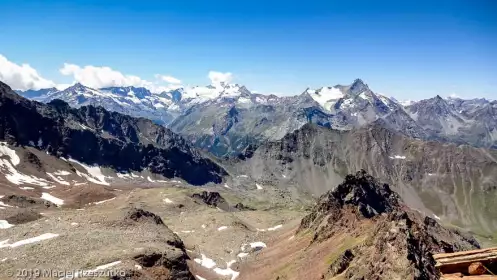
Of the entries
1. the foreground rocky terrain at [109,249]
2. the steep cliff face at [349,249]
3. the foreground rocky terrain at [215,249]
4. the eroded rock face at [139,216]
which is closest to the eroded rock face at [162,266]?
the foreground rocky terrain at [109,249]

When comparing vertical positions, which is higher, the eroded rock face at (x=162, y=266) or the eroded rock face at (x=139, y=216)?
the eroded rock face at (x=139, y=216)

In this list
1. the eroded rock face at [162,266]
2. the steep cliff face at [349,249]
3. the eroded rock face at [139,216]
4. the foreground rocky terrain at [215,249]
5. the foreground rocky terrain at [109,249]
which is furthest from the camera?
the eroded rock face at [139,216]

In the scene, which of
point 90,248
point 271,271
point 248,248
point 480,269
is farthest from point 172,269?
point 480,269

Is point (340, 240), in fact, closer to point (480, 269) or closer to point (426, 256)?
point (426, 256)

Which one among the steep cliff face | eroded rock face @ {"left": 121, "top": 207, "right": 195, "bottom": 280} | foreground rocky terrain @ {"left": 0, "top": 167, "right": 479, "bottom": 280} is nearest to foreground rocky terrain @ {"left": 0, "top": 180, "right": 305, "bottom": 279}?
eroded rock face @ {"left": 121, "top": 207, "right": 195, "bottom": 280}

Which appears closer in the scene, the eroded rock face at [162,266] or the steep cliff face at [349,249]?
the steep cliff face at [349,249]

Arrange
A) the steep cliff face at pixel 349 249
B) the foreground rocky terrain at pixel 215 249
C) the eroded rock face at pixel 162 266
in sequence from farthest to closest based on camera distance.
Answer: the eroded rock face at pixel 162 266 < the foreground rocky terrain at pixel 215 249 < the steep cliff face at pixel 349 249

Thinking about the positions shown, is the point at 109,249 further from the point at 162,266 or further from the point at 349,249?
the point at 349,249

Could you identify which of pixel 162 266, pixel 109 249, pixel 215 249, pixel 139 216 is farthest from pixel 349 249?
pixel 215 249

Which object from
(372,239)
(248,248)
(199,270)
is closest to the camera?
(372,239)

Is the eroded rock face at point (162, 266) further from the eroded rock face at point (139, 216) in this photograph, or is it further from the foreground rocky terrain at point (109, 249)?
the eroded rock face at point (139, 216)

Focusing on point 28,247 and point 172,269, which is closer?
point 28,247
